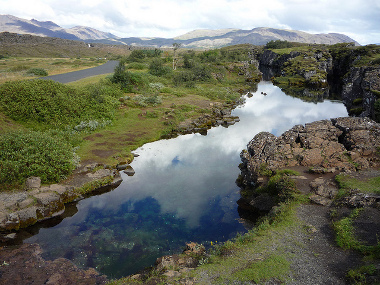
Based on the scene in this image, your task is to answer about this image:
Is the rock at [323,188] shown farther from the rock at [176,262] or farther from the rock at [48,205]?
the rock at [48,205]

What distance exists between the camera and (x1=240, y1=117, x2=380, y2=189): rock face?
25.5m

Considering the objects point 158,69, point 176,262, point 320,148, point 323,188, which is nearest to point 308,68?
point 158,69

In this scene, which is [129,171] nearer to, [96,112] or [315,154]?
[96,112]

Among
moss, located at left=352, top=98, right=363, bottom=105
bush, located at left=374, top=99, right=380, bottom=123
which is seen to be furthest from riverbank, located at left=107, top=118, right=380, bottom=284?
moss, located at left=352, top=98, right=363, bottom=105

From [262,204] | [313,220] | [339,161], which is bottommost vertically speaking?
[262,204]

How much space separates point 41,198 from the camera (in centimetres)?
2234

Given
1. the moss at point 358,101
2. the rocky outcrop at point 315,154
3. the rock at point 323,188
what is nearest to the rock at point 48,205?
the rocky outcrop at point 315,154

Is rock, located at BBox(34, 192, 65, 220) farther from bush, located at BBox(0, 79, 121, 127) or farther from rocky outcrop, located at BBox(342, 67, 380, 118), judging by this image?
rocky outcrop, located at BBox(342, 67, 380, 118)

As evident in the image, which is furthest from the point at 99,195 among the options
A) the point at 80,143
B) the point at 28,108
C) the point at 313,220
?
the point at 28,108

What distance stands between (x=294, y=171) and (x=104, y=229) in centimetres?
1884

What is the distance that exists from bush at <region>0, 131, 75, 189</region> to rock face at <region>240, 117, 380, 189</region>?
2043cm

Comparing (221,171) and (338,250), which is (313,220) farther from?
(221,171)

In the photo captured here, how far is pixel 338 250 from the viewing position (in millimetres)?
14688

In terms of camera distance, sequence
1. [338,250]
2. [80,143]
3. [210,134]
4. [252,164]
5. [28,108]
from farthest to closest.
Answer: [210,134], [28,108], [80,143], [252,164], [338,250]
